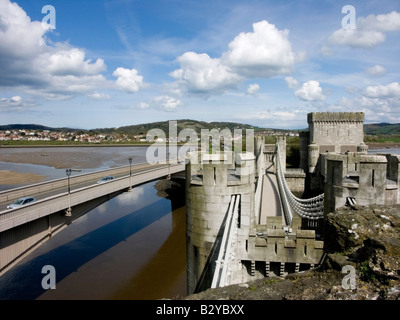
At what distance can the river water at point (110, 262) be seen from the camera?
53.3 ft

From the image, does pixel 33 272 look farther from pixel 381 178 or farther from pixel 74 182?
pixel 381 178

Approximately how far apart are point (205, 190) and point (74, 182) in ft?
58.9

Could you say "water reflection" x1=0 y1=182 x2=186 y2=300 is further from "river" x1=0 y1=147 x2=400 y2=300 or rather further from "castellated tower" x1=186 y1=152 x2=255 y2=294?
"castellated tower" x1=186 y1=152 x2=255 y2=294

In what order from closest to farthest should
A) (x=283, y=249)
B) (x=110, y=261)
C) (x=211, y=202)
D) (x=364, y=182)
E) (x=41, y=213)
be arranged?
(x=364, y=182) < (x=283, y=249) < (x=211, y=202) < (x=41, y=213) < (x=110, y=261)

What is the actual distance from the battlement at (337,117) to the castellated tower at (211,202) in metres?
24.1

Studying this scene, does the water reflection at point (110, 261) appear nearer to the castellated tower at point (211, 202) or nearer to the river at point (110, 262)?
the river at point (110, 262)

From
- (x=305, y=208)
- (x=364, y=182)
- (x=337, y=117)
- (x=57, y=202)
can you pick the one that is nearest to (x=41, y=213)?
(x=57, y=202)

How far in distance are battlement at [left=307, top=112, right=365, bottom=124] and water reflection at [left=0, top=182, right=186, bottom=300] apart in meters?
17.0

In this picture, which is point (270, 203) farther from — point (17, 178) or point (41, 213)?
point (17, 178)

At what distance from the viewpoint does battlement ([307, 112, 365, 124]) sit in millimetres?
29672

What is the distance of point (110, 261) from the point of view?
20.2 metres

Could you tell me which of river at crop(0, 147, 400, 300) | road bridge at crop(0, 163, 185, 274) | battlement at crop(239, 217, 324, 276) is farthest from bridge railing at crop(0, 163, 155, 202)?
battlement at crop(239, 217, 324, 276)

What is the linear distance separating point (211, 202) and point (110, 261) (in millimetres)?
14675

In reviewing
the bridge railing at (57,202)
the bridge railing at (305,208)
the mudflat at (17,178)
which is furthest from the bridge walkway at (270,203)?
the mudflat at (17,178)
